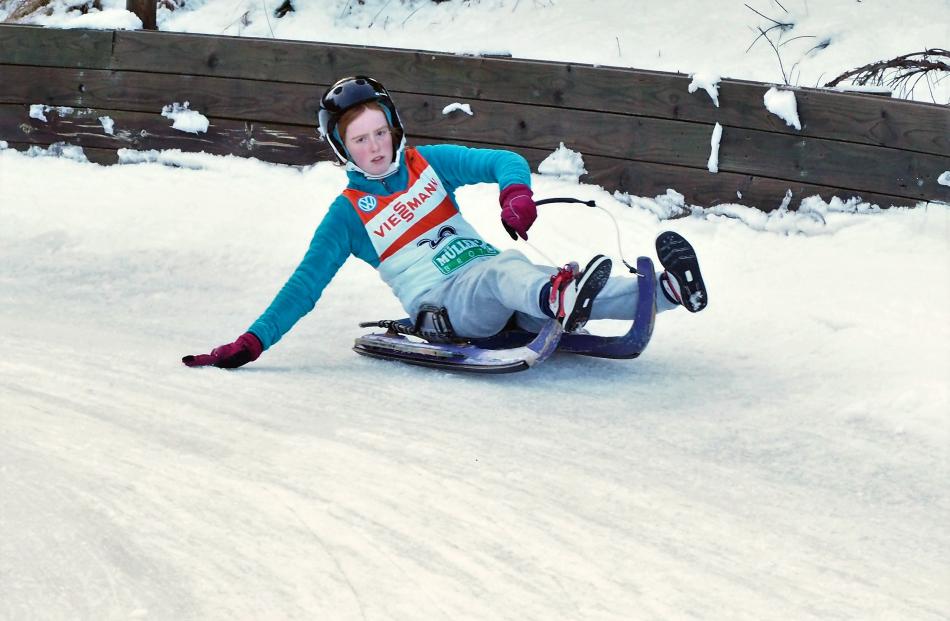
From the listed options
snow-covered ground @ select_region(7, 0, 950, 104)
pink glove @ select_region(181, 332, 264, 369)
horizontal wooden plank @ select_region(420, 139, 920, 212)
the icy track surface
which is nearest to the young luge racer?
pink glove @ select_region(181, 332, 264, 369)

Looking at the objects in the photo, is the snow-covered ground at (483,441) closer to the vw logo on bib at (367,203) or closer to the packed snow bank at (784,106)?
the packed snow bank at (784,106)

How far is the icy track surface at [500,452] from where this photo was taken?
203 cm

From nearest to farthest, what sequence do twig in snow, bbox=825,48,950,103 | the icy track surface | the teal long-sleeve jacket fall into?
the icy track surface, the teal long-sleeve jacket, twig in snow, bbox=825,48,950,103

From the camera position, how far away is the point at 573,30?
746 centimetres

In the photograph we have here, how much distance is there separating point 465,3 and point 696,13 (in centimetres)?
194

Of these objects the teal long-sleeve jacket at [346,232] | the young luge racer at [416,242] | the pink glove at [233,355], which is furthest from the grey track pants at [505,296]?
the pink glove at [233,355]

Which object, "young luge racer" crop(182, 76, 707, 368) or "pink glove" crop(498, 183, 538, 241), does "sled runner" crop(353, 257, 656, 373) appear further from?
"pink glove" crop(498, 183, 538, 241)

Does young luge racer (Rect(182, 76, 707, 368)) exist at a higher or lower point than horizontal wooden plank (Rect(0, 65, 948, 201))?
lower

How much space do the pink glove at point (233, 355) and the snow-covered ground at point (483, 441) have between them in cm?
5

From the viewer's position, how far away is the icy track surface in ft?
6.64

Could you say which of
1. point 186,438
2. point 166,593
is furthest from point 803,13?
point 166,593

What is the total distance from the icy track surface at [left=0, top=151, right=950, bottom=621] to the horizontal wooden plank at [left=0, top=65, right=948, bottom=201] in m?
0.20

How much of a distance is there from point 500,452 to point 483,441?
108 millimetres

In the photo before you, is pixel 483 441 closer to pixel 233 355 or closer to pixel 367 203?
pixel 233 355
